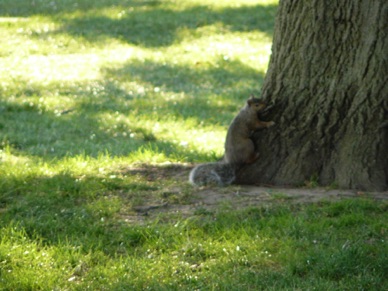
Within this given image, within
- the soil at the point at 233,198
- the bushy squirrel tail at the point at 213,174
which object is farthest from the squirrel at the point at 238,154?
the soil at the point at 233,198

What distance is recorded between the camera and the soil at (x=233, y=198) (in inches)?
248

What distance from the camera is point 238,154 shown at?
7.03 m

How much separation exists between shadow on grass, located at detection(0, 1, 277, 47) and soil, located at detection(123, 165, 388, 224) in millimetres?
9315

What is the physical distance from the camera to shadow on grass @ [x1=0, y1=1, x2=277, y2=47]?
1633cm

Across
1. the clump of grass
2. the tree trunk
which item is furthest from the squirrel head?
the clump of grass

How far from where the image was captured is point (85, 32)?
53.6ft

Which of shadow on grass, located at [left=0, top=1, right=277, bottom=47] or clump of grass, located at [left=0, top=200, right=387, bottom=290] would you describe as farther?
shadow on grass, located at [left=0, top=1, right=277, bottom=47]

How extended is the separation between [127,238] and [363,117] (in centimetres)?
232

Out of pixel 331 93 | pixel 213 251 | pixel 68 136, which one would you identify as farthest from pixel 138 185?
pixel 68 136

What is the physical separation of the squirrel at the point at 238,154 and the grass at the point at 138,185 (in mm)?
192

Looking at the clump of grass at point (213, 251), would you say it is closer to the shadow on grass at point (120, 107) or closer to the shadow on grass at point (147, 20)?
the shadow on grass at point (120, 107)

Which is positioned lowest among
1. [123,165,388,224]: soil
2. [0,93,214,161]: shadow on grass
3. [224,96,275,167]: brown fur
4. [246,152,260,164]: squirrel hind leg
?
[0,93,214,161]: shadow on grass

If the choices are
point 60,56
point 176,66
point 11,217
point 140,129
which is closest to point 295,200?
point 11,217

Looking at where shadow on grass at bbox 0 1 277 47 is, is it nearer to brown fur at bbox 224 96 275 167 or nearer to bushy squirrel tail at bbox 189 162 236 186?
brown fur at bbox 224 96 275 167
